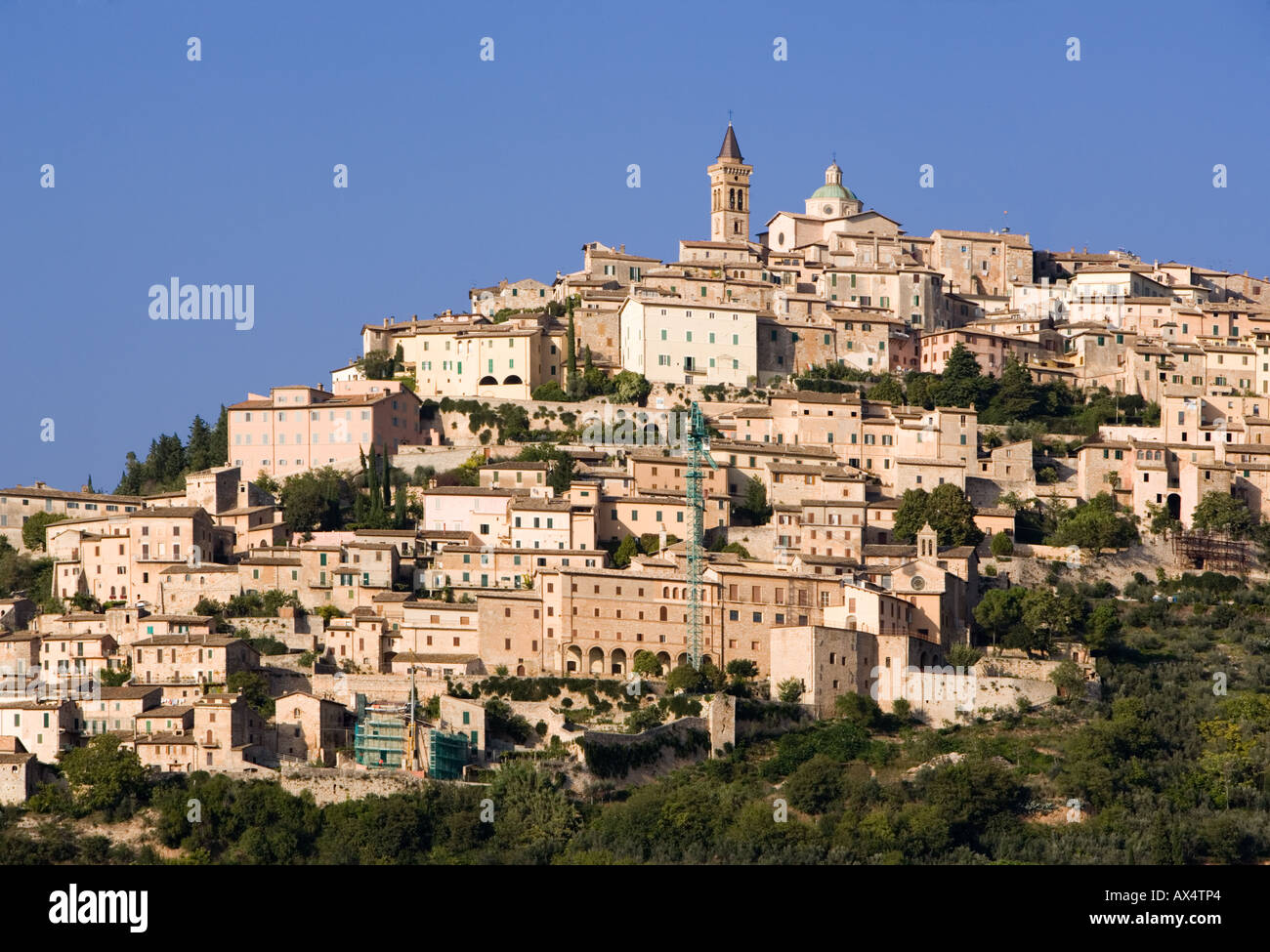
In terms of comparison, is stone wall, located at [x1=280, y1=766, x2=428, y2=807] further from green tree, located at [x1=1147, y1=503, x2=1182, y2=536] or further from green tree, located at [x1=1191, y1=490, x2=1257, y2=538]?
green tree, located at [x1=1191, y1=490, x2=1257, y2=538]

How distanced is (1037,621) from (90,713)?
948 inches

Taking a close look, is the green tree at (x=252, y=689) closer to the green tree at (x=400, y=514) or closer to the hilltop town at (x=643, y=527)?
→ the hilltop town at (x=643, y=527)

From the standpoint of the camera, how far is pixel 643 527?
204 feet

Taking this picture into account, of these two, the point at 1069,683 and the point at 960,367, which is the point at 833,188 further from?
the point at 1069,683

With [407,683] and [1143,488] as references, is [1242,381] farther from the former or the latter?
[407,683]

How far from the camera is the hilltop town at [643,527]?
173ft

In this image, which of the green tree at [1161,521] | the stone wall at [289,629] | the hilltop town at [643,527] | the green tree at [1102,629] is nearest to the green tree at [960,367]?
the hilltop town at [643,527]

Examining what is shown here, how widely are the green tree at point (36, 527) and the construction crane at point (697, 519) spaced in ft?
64.6

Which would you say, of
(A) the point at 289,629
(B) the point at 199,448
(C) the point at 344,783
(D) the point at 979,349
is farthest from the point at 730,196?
(C) the point at 344,783

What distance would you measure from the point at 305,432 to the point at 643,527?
1326cm

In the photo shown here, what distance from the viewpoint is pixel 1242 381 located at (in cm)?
7681

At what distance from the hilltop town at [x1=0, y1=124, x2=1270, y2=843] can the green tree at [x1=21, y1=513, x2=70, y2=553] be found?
0.49 ft

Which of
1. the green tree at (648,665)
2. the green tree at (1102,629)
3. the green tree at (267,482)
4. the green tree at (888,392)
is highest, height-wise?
the green tree at (888,392)
